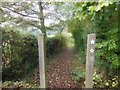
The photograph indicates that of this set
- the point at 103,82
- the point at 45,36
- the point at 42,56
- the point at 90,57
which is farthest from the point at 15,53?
the point at 103,82

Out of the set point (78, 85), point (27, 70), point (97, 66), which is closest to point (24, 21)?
point (27, 70)

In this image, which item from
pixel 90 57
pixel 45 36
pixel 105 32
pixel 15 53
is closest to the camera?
pixel 90 57

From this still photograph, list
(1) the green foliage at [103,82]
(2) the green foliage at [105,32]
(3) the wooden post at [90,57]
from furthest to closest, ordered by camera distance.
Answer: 1. (1) the green foliage at [103,82]
2. (2) the green foliage at [105,32]
3. (3) the wooden post at [90,57]

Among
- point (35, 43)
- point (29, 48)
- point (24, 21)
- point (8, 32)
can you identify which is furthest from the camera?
point (35, 43)

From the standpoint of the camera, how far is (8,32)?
194cm

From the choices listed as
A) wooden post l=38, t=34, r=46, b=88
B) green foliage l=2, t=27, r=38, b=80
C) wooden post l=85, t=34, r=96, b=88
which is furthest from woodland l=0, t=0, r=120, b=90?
wooden post l=85, t=34, r=96, b=88

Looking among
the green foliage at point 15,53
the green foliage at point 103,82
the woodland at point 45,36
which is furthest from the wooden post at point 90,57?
the green foliage at point 15,53

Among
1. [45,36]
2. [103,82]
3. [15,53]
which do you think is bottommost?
[103,82]

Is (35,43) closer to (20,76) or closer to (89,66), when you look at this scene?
(20,76)

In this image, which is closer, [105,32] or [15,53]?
[105,32]

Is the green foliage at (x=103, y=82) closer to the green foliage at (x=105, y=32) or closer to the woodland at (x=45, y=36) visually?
the woodland at (x=45, y=36)

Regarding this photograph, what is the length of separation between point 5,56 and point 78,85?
2393mm

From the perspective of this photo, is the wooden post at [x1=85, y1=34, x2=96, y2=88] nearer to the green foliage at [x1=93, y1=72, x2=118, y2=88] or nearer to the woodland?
the woodland

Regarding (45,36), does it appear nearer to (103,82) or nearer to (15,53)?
(15,53)
